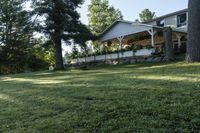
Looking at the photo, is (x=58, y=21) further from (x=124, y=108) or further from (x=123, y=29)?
(x=124, y=108)

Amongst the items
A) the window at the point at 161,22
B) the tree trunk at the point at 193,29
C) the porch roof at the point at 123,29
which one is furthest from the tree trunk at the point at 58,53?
the tree trunk at the point at 193,29

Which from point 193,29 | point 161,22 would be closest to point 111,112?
point 193,29

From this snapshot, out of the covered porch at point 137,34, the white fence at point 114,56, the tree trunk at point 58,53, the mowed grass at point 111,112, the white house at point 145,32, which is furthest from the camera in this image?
the white house at point 145,32

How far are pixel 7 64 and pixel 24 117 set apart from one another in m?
40.2

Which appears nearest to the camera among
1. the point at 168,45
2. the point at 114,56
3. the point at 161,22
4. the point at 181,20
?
the point at 168,45

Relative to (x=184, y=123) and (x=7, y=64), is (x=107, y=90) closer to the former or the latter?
(x=184, y=123)

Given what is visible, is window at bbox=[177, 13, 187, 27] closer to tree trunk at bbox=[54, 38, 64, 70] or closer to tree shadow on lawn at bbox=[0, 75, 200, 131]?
tree trunk at bbox=[54, 38, 64, 70]

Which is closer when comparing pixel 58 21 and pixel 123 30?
pixel 58 21

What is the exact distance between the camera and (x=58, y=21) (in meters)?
30.8

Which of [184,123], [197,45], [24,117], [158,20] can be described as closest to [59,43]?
[158,20]

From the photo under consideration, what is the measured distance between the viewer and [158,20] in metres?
38.9

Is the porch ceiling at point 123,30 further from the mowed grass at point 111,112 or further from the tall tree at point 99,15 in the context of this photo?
the mowed grass at point 111,112

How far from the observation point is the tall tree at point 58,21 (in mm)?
30125

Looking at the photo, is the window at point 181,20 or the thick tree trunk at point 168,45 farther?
the window at point 181,20
